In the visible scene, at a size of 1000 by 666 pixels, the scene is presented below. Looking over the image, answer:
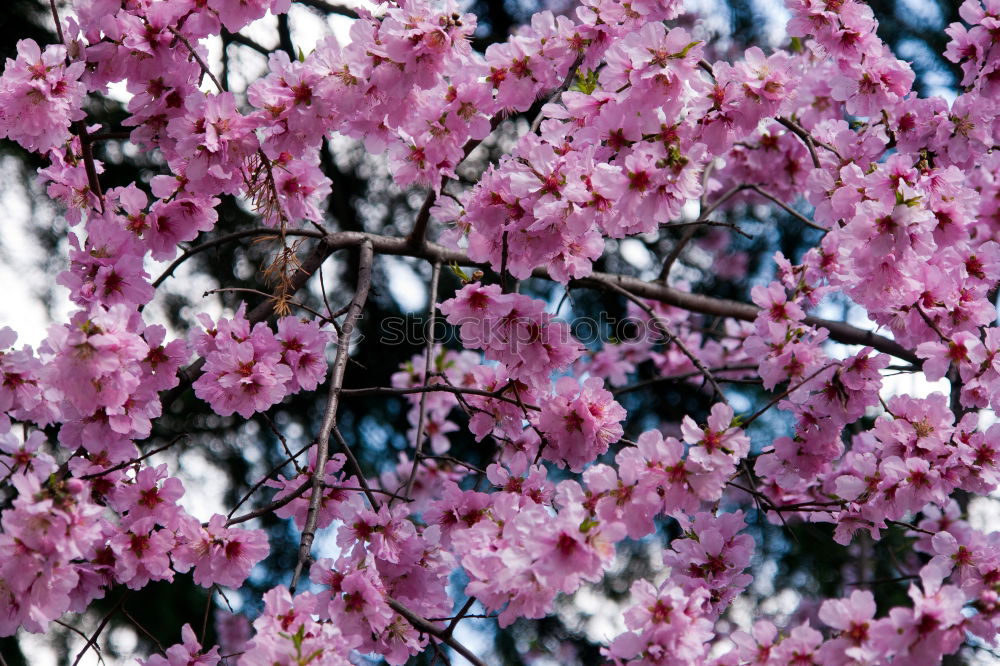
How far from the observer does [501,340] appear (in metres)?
2.05

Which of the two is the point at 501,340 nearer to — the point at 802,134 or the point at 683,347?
the point at 683,347

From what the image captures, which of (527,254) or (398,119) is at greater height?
(398,119)

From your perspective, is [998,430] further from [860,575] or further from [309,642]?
[860,575]

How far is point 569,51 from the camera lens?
2201mm

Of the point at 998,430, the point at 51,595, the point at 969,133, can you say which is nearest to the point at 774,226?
the point at 969,133

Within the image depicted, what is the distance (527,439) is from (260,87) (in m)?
1.15

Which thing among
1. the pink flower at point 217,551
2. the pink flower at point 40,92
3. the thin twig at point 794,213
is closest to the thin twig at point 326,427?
the pink flower at point 217,551

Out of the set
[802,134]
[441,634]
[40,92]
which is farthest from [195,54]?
[802,134]

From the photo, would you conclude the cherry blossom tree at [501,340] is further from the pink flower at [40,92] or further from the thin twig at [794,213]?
the thin twig at [794,213]

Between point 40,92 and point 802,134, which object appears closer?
point 40,92

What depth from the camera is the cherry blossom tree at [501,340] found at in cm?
165

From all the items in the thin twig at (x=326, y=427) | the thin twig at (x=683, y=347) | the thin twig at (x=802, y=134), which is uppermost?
the thin twig at (x=802, y=134)

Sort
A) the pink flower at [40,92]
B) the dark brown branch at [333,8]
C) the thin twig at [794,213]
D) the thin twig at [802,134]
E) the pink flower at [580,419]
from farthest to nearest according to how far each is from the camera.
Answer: the dark brown branch at [333,8]
the thin twig at [794,213]
the thin twig at [802,134]
the pink flower at [580,419]
the pink flower at [40,92]

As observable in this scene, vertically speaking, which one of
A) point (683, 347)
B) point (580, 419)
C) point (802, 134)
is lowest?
Answer: point (683, 347)
